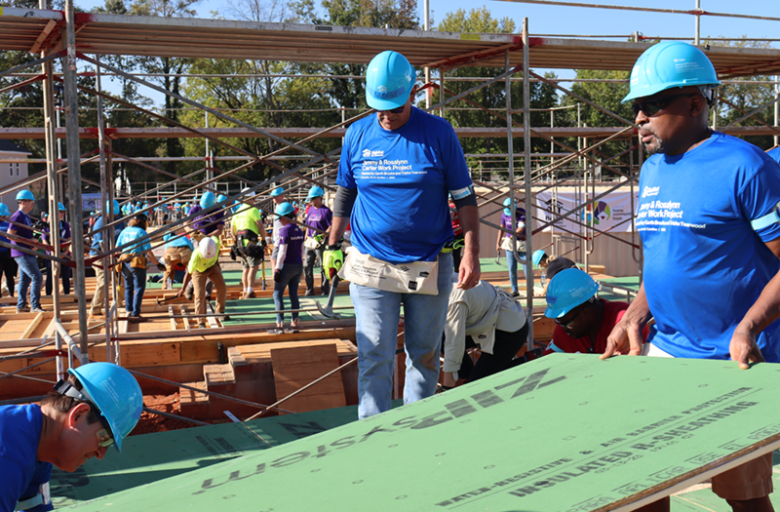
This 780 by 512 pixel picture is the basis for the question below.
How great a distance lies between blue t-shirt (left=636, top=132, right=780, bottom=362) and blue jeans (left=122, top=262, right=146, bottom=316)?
27.0 feet

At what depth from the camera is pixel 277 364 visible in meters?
7.23

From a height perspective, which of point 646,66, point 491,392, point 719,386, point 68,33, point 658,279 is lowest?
point 491,392

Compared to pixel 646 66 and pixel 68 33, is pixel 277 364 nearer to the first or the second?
pixel 68 33

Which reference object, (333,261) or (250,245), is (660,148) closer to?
(333,261)

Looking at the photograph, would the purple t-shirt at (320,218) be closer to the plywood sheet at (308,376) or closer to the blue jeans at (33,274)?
the plywood sheet at (308,376)

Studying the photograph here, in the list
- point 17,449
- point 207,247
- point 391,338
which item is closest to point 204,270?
point 207,247

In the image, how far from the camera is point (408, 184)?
341cm

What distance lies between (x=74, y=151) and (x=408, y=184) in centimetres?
253

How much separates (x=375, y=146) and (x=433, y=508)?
2183mm

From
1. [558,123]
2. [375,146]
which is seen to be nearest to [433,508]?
[375,146]

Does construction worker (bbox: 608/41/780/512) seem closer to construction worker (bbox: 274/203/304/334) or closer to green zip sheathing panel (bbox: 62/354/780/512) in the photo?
green zip sheathing panel (bbox: 62/354/780/512)

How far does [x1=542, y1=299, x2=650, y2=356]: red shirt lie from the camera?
4020 millimetres

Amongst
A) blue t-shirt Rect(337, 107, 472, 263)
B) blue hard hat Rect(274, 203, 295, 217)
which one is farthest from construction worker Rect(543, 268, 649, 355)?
blue hard hat Rect(274, 203, 295, 217)

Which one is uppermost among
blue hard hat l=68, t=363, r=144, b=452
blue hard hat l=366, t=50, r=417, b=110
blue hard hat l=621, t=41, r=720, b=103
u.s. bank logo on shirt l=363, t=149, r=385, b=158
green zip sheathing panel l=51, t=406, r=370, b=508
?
blue hard hat l=366, t=50, r=417, b=110
